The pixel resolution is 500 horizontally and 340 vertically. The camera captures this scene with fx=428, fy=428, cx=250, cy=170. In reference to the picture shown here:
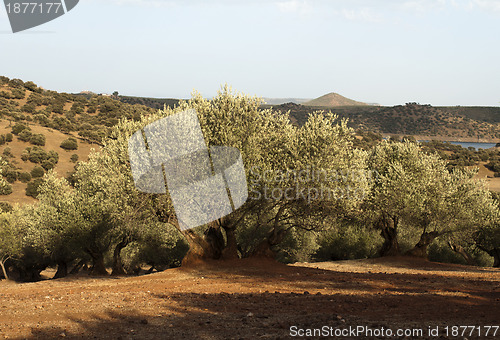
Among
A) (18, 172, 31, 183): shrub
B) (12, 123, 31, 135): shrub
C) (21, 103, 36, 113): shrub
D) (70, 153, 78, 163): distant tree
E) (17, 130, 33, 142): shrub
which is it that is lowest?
(18, 172, 31, 183): shrub

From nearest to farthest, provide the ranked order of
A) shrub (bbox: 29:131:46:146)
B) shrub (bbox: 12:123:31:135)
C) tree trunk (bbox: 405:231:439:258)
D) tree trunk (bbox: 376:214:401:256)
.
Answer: tree trunk (bbox: 405:231:439:258)
tree trunk (bbox: 376:214:401:256)
shrub (bbox: 29:131:46:146)
shrub (bbox: 12:123:31:135)

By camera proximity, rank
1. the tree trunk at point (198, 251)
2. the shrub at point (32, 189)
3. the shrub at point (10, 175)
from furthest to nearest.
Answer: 1. the shrub at point (10, 175)
2. the shrub at point (32, 189)
3. the tree trunk at point (198, 251)

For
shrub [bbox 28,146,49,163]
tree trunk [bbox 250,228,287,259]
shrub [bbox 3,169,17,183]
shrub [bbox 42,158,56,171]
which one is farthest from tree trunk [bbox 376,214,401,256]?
shrub [bbox 28,146,49,163]

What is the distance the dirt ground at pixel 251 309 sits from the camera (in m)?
10.9

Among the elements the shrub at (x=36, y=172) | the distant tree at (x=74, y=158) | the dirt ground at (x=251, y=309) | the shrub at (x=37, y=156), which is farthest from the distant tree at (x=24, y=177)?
the dirt ground at (x=251, y=309)

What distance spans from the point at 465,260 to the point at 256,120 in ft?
107

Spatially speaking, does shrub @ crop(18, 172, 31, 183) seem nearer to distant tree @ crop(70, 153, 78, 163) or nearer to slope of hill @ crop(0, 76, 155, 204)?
slope of hill @ crop(0, 76, 155, 204)

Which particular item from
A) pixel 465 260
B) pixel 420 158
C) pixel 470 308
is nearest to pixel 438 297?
pixel 470 308

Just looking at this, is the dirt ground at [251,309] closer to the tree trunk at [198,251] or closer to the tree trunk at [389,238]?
the tree trunk at [198,251]

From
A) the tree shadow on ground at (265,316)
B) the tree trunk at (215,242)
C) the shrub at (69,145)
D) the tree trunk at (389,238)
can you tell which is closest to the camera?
the tree shadow on ground at (265,316)

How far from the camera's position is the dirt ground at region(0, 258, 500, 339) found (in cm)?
1088

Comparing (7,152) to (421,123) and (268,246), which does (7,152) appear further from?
(421,123)

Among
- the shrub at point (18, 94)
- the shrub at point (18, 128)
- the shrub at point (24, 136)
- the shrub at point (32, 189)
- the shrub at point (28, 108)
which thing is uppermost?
the shrub at point (18, 94)

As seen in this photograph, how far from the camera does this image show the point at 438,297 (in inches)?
599
